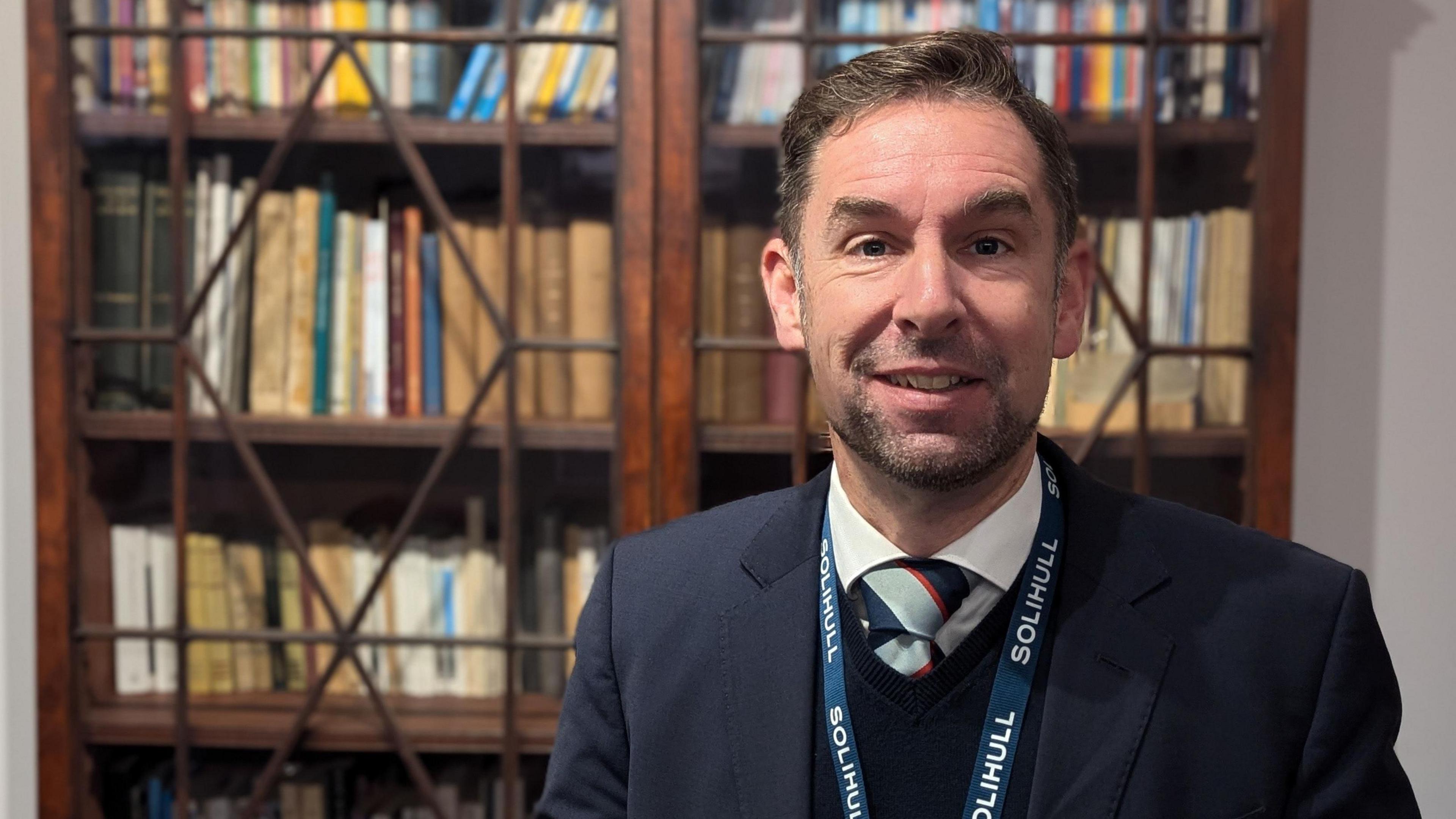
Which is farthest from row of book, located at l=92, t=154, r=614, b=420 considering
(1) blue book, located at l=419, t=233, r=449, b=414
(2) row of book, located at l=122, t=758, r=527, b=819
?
(2) row of book, located at l=122, t=758, r=527, b=819

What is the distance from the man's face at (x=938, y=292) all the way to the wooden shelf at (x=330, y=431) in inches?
41.4

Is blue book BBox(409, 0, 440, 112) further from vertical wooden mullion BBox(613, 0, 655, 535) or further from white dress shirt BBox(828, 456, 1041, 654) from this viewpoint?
white dress shirt BBox(828, 456, 1041, 654)

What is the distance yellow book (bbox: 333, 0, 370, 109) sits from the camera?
77.8 inches

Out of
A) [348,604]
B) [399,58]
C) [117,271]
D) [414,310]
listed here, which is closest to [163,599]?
[348,604]

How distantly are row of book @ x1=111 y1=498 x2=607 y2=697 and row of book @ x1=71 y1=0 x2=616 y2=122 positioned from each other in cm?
75

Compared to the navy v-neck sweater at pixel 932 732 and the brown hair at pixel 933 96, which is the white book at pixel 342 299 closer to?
the brown hair at pixel 933 96

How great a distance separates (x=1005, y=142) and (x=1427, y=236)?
1384 millimetres

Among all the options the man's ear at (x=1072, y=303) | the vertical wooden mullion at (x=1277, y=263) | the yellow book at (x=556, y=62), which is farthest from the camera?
the yellow book at (x=556, y=62)

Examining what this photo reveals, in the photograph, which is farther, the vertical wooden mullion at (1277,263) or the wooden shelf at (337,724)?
the wooden shelf at (337,724)

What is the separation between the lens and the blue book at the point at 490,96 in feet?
6.50

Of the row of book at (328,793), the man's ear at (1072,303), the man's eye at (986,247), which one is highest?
the man's eye at (986,247)

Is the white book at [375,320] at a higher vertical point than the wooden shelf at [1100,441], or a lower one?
higher

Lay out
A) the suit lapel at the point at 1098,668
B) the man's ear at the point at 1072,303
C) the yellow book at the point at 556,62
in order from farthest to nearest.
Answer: the yellow book at the point at 556,62, the man's ear at the point at 1072,303, the suit lapel at the point at 1098,668

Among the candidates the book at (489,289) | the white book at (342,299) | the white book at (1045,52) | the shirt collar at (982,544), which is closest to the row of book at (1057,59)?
the white book at (1045,52)
